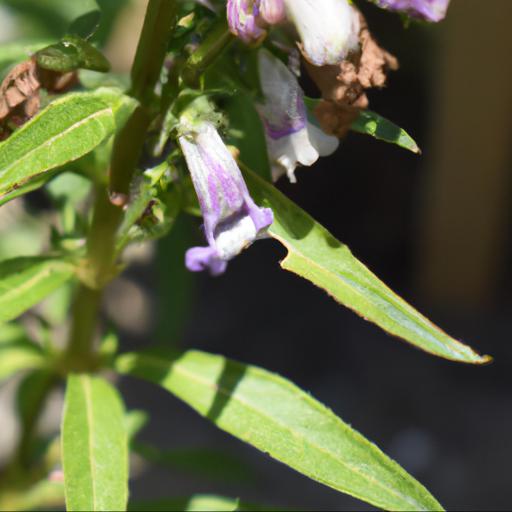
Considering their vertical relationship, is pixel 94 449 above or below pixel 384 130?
below

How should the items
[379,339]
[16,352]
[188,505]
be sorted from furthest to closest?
[379,339] → [16,352] → [188,505]

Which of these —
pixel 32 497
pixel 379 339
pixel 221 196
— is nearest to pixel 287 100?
pixel 221 196

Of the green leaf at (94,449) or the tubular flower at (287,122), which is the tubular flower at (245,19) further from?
the green leaf at (94,449)

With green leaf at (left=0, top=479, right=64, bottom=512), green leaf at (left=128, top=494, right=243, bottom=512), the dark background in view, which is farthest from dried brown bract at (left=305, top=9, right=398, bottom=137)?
the dark background

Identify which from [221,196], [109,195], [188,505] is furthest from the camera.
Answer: [188,505]

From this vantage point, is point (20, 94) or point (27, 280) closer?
point (20, 94)

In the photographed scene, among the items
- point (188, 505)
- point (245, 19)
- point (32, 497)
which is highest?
→ point (245, 19)

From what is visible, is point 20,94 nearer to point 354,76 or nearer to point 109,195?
point 109,195

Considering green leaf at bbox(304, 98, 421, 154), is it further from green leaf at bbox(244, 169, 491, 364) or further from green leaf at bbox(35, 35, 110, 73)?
green leaf at bbox(35, 35, 110, 73)
